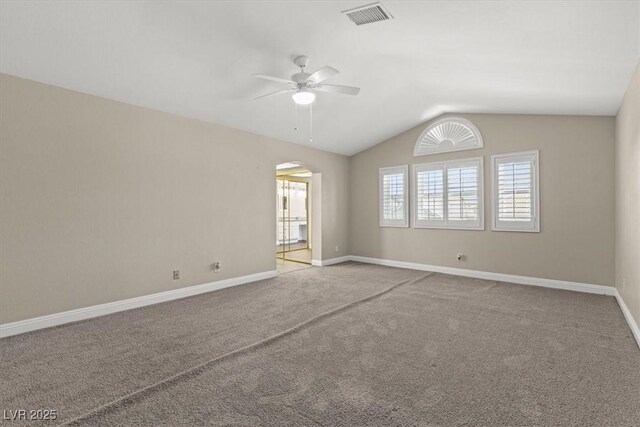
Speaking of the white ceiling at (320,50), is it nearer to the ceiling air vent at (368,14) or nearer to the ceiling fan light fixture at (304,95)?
the ceiling air vent at (368,14)

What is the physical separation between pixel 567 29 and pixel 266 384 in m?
3.59

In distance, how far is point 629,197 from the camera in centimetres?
339

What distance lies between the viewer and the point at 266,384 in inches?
90.1

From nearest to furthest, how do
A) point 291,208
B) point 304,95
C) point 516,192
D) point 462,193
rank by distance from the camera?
point 304,95 < point 516,192 < point 462,193 < point 291,208

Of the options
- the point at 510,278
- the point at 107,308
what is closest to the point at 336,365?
the point at 107,308

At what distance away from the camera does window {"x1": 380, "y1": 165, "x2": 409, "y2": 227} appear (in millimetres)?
6660

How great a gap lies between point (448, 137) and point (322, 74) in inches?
147

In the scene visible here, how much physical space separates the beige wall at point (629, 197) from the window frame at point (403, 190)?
320 centimetres

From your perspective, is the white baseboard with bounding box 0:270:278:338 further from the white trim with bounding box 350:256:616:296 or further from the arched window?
the arched window

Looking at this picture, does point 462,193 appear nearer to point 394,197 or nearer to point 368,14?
point 394,197

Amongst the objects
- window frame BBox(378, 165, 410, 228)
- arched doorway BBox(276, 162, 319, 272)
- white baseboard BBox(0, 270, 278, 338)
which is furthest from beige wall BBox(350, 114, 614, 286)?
white baseboard BBox(0, 270, 278, 338)

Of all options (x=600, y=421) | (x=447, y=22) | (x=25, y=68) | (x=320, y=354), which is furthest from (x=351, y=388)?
(x=25, y=68)

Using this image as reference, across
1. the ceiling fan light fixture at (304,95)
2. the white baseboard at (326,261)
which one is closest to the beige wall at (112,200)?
the white baseboard at (326,261)

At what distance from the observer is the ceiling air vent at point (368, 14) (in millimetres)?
2664
